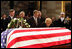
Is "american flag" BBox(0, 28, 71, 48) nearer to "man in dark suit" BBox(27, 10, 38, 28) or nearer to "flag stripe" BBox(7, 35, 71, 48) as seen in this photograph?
Answer: "flag stripe" BBox(7, 35, 71, 48)

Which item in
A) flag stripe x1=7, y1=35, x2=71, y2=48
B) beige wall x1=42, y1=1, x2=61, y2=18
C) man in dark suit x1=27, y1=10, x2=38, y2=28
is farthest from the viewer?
beige wall x1=42, y1=1, x2=61, y2=18

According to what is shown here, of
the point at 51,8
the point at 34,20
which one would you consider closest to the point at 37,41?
the point at 34,20

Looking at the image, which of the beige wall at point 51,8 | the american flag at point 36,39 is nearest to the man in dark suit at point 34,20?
the american flag at point 36,39

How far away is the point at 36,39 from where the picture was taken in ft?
9.89

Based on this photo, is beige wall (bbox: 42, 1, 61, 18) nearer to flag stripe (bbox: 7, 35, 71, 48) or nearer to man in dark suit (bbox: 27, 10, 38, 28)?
man in dark suit (bbox: 27, 10, 38, 28)

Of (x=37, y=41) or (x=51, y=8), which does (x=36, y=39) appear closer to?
(x=37, y=41)

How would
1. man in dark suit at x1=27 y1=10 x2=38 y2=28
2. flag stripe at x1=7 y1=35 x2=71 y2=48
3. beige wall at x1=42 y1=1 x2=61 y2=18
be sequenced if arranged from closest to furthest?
flag stripe at x1=7 y1=35 x2=71 y2=48 < man in dark suit at x1=27 y1=10 x2=38 y2=28 < beige wall at x1=42 y1=1 x2=61 y2=18

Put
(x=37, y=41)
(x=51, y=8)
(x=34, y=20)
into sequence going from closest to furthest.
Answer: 1. (x=37, y=41)
2. (x=34, y=20)
3. (x=51, y=8)

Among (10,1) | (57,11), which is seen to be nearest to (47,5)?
(57,11)

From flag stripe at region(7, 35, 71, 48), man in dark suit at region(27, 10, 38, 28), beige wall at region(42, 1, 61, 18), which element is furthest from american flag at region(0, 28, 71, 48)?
beige wall at region(42, 1, 61, 18)

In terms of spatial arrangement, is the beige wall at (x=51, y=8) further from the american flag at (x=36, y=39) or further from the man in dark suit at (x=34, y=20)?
the american flag at (x=36, y=39)

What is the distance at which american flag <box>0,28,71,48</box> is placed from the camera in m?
2.85

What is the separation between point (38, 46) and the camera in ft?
9.73

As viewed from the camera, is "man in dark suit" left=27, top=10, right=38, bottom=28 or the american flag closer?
the american flag
